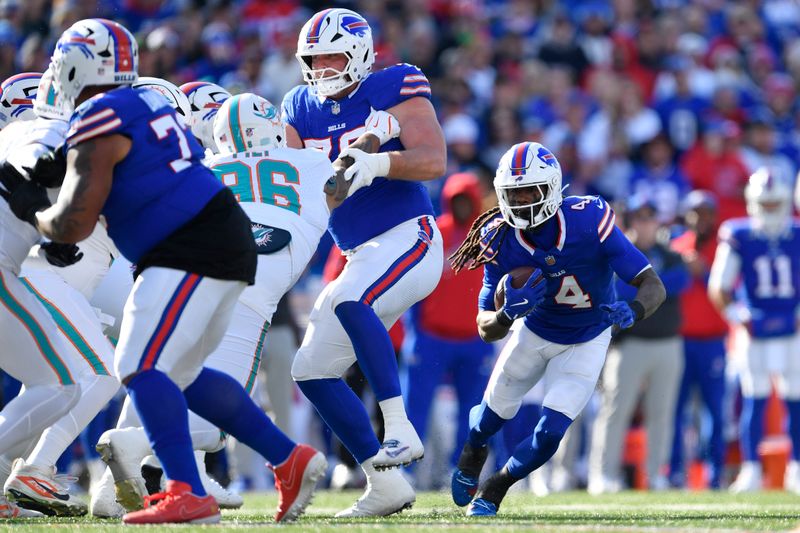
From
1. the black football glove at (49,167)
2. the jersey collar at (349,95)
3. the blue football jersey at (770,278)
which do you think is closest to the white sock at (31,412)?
the black football glove at (49,167)

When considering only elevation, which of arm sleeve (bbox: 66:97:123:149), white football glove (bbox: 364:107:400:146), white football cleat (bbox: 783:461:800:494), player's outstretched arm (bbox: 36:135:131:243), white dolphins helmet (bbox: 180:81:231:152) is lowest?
white football cleat (bbox: 783:461:800:494)

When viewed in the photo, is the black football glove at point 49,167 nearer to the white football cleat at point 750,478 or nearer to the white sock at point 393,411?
the white sock at point 393,411

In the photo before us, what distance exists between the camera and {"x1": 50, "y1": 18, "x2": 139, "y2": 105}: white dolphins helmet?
16.6 feet

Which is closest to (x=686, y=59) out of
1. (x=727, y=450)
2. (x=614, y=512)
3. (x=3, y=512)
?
(x=727, y=450)

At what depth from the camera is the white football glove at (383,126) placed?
6172 millimetres

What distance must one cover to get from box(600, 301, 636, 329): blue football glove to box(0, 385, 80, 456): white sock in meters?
2.28

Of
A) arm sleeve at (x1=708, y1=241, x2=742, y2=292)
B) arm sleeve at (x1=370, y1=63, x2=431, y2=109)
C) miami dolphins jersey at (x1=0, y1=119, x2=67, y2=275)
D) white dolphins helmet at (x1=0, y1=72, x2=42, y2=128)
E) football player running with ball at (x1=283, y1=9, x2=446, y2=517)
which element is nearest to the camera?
miami dolphins jersey at (x1=0, y1=119, x2=67, y2=275)

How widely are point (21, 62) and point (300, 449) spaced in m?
7.27

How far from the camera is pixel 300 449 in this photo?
16.8ft

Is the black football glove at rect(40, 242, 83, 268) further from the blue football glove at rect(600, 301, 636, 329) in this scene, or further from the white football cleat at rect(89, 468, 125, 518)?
the blue football glove at rect(600, 301, 636, 329)

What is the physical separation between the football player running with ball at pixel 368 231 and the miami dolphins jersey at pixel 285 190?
158mm

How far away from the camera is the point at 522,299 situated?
6070 mm

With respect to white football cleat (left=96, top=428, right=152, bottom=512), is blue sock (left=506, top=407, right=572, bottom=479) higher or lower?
lower

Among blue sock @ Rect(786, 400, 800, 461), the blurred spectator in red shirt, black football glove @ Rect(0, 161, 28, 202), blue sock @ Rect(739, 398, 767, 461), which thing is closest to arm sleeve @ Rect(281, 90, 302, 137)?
black football glove @ Rect(0, 161, 28, 202)
